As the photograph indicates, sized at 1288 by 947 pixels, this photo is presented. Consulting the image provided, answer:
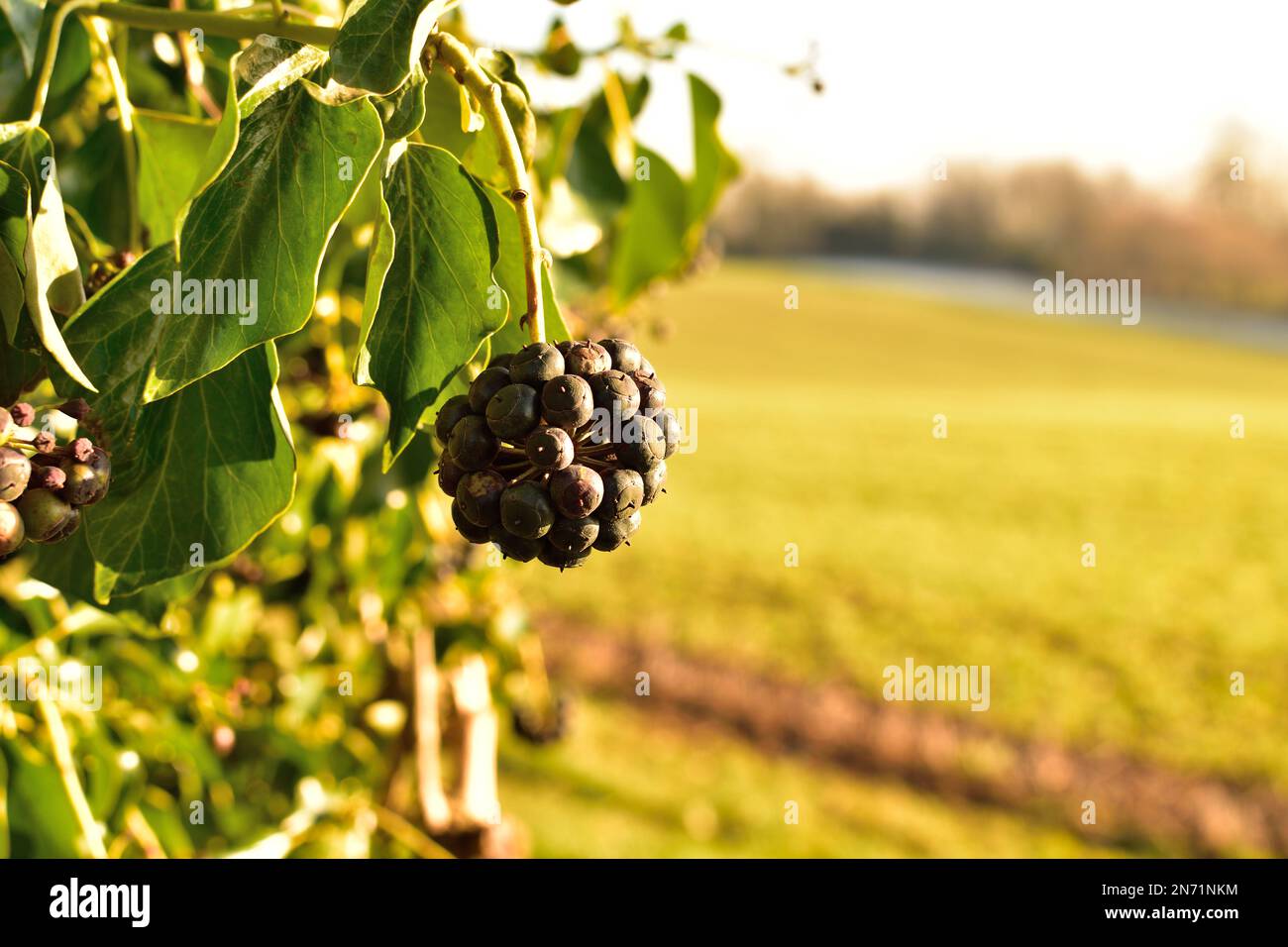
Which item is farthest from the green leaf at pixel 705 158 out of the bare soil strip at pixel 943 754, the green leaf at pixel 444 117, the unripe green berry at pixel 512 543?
the bare soil strip at pixel 943 754

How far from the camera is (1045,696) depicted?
483cm

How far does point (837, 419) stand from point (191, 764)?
9376 millimetres

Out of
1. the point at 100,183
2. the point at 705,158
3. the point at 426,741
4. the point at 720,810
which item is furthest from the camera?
the point at 720,810

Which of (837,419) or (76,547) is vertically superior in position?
(837,419)

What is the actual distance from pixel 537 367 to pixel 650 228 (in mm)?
Answer: 787

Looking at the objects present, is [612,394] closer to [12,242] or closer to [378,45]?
[378,45]

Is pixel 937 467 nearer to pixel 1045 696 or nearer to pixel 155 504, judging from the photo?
pixel 1045 696

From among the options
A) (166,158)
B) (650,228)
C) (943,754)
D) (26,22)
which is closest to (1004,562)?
(943,754)

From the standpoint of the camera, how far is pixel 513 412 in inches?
23.2

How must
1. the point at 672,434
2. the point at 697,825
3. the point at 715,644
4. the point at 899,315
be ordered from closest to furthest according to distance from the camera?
the point at 672,434
the point at 697,825
the point at 715,644
the point at 899,315

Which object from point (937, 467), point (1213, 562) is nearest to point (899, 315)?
point (937, 467)

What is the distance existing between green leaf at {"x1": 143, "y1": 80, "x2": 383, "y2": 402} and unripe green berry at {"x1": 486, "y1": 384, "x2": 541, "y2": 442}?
12 centimetres

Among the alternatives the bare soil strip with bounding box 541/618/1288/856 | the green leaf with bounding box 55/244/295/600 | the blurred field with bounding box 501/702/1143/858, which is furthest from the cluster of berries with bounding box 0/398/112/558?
the bare soil strip with bounding box 541/618/1288/856

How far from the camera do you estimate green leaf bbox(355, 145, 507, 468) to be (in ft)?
2.22
